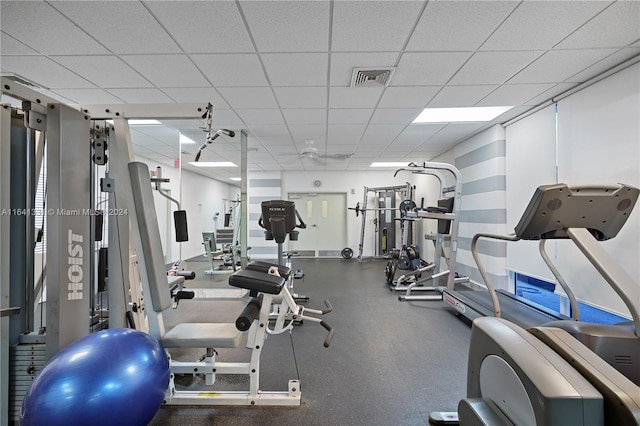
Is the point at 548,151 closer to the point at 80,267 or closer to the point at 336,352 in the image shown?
the point at 336,352

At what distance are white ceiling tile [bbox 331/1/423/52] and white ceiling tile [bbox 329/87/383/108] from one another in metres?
0.61

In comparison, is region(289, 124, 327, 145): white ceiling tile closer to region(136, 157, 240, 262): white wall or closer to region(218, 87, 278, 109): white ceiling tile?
region(218, 87, 278, 109): white ceiling tile

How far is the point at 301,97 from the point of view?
8.93ft

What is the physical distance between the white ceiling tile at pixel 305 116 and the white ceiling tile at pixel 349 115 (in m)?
0.12

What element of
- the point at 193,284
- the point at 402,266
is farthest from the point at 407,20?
the point at 193,284

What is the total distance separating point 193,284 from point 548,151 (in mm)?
5656

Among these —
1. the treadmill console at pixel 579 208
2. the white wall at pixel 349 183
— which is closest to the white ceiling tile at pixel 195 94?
the treadmill console at pixel 579 208

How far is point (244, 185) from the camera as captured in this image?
13.4 feet

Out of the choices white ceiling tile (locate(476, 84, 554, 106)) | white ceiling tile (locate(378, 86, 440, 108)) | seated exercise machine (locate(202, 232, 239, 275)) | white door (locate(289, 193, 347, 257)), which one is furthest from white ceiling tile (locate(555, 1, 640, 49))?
white door (locate(289, 193, 347, 257))

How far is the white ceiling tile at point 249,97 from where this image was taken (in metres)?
2.55

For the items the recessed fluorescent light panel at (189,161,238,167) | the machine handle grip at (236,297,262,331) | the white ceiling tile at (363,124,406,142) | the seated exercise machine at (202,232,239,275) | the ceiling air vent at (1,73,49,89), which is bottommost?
the seated exercise machine at (202,232,239,275)

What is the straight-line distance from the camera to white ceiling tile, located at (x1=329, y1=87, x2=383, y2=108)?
8.31 feet

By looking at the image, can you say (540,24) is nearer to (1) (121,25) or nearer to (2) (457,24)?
(2) (457,24)

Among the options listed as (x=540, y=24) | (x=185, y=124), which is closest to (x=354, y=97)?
(x=540, y=24)
